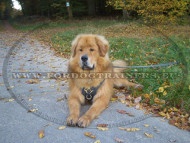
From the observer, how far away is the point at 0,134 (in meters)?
2.38

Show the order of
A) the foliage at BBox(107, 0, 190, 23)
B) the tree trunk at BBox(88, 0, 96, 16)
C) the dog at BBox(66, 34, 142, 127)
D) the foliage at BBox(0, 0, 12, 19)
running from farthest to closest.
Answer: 1. the foliage at BBox(0, 0, 12, 19)
2. the tree trunk at BBox(88, 0, 96, 16)
3. the foliage at BBox(107, 0, 190, 23)
4. the dog at BBox(66, 34, 142, 127)

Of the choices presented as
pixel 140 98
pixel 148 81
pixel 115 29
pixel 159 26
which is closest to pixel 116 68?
pixel 148 81

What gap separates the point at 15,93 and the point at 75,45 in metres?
1.97

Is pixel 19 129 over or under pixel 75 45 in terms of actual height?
under

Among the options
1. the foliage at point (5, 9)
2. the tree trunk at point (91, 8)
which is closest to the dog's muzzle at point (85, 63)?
the tree trunk at point (91, 8)

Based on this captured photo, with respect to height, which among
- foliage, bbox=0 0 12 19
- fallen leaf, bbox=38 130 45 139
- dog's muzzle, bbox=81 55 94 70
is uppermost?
foliage, bbox=0 0 12 19

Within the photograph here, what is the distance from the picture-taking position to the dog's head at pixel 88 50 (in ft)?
10.3

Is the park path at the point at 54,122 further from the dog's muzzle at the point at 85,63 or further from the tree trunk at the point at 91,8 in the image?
the tree trunk at the point at 91,8

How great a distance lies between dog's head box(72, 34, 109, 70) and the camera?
10.3 ft

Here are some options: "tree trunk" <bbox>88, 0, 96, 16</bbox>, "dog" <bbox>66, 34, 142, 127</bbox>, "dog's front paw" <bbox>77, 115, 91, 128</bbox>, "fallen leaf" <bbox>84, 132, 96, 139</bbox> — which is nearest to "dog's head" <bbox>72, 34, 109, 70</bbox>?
"dog" <bbox>66, 34, 142, 127</bbox>

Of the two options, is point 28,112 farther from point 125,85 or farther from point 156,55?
point 156,55

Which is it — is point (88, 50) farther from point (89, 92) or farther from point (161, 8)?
point (161, 8)

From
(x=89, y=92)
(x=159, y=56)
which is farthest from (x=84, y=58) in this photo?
(x=159, y=56)

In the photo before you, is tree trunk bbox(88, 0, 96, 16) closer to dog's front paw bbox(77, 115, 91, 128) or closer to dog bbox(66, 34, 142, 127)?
dog bbox(66, 34, 142, 127)
